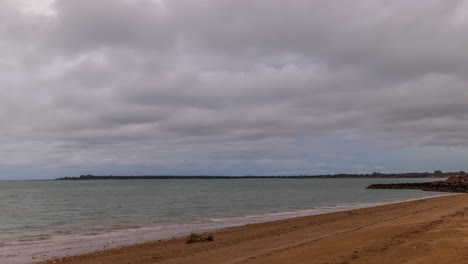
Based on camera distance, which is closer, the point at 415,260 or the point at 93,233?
the point at 415,260

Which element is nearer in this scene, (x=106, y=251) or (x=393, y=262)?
(x=393, y=262)

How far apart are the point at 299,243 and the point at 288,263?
4083 mm

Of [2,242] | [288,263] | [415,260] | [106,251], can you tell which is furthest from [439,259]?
[2,242]

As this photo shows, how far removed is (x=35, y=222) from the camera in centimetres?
3222

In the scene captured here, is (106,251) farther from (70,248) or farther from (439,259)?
(439,259)

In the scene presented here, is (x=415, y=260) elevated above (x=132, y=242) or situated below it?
above

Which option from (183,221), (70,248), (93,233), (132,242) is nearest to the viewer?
(70,248)

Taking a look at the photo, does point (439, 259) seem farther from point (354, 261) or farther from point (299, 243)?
point (299, 243)

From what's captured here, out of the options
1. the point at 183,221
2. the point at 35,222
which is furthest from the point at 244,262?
the point at 35,222

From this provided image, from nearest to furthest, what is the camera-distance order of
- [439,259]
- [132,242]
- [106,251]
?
[439,259] < [106,251] < [132,242]

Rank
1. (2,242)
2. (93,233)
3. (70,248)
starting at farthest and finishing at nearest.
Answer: (93,233) → (2,242) → (70,248)

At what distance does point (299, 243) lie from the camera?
1504cm

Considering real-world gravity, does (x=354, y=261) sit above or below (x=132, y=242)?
above

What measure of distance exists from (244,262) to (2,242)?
56.7 ft
